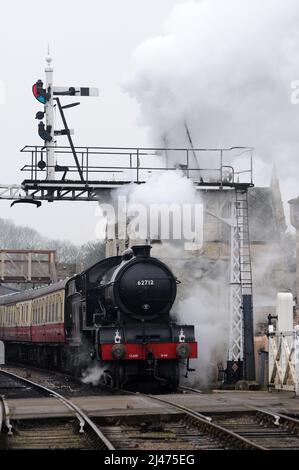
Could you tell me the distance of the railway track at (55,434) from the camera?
9.58 m

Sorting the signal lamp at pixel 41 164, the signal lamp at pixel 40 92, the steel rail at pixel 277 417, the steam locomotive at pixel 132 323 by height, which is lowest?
the steel rail at pixel 277 417

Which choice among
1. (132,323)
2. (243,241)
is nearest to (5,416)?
(132,323)

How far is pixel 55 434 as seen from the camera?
10492mm

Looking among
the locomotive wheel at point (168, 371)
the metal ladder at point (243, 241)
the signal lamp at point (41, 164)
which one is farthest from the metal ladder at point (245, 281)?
the signal lamp at point (41, 164)

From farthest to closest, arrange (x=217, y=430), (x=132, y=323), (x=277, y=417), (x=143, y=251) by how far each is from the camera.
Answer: (x=143, y=251), (x=132, y=323), (x=277, y=417), (x=217, y=430)

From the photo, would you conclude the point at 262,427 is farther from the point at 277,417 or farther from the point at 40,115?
the point at 40,115

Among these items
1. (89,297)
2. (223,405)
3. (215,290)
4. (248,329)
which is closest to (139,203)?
(89,297)

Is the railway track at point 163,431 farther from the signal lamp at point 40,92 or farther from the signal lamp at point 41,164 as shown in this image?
the signal lamp at point 40,92

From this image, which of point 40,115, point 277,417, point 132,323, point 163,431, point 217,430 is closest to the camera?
point 217,430

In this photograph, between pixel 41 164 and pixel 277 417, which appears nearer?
pixel 277 417

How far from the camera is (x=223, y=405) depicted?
13.6 metres

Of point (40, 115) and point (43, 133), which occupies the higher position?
point (40, 115)
